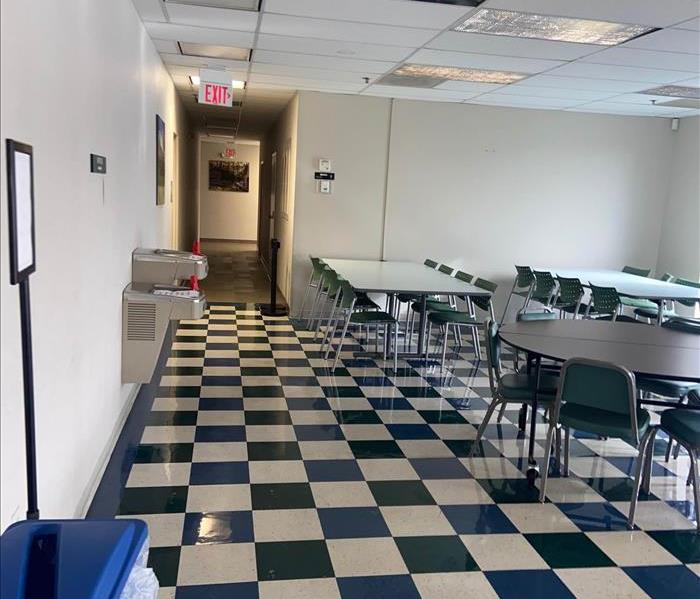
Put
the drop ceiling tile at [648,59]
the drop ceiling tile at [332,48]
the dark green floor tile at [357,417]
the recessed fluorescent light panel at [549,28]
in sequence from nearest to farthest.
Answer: the recessed fluorescent light panel at [549,28] < the dark green floor tile at [357,417] < the drop ceiling tile at [648,59] < the drop ceiling tile at [332,48]

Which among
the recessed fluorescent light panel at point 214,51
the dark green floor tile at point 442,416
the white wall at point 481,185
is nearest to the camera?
the dark green floor tile at point 442,416

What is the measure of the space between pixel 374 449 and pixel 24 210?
2.70m

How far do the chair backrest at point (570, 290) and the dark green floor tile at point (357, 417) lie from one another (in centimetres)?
325

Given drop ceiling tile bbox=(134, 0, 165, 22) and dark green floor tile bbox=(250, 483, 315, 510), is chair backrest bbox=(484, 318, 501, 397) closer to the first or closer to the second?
dark green floor tile bbox=(250, 483, 315, 510)

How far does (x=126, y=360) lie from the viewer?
4.25 metres

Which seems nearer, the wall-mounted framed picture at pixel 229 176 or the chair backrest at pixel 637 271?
the chair backrest at pixel 637 271

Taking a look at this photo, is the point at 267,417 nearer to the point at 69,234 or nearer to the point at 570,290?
the point at 69,234

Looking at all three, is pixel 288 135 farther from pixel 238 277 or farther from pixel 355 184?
pixel 238 277

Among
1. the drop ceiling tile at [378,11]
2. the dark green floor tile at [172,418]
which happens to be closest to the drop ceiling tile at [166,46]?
the drop ceiling tile at [378,11]

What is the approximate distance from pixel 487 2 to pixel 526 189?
15.4 feet

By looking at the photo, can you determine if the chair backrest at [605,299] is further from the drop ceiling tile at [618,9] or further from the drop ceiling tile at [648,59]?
the drop ceiling tile at [618,9]

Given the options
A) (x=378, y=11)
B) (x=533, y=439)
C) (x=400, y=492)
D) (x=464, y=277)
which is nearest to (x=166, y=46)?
(x=378, y=11)

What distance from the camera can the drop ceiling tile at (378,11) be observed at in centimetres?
401

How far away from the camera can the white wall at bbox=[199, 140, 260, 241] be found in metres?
18.8
